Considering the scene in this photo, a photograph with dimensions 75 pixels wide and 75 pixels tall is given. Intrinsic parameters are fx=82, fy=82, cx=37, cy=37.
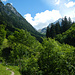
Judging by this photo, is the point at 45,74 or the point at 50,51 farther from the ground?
the point at 50,51

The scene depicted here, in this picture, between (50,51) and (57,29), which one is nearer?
(50,51)

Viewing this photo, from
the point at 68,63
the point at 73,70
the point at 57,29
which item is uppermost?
the point at 57,29

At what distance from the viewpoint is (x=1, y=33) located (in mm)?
41969

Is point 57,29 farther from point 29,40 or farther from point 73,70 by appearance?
point 73,70

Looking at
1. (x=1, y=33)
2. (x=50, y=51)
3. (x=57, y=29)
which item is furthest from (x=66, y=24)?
(x=50, y=51)

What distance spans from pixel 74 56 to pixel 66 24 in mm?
72031

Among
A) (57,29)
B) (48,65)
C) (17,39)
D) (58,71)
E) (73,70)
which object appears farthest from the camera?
(57,29)

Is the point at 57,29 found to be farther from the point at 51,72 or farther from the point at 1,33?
the point at 51,72

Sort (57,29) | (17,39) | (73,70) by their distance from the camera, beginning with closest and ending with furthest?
(73,70)
(17,39)
(57,29)

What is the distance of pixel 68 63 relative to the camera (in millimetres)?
11078

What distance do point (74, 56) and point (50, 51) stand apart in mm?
3434

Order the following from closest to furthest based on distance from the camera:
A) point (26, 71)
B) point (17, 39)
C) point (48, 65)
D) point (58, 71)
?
1. point (58, 71)
2. point (48, 65)
3. point (26, 71)
4. point (17, 39)

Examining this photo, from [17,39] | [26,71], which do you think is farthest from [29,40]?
[26,71]

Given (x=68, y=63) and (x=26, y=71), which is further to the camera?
(x=26, y=71)
